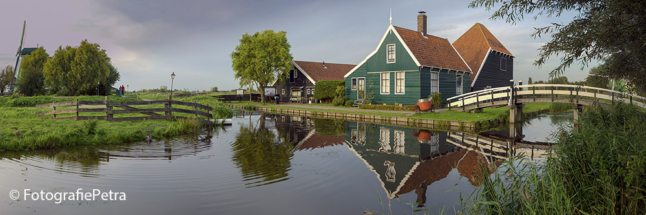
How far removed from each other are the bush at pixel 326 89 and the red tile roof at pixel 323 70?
512 cm

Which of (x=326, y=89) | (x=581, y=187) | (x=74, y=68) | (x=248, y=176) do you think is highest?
(x=74, y=68)

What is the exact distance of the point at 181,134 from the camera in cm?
1309

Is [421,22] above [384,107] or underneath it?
above

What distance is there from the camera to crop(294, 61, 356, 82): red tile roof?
39.7 metres

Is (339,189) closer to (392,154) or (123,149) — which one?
(392,154)

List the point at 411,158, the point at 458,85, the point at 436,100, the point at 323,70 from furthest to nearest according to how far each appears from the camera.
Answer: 1. the point at 323,70
2. the point at 458,85
3. the point at 436,100
4. the point at 411,158

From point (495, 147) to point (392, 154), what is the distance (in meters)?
4.06

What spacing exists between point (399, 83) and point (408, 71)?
1249 millimetres

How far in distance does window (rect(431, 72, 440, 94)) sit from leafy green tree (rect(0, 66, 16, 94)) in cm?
6144

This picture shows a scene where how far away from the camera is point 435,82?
25.5m

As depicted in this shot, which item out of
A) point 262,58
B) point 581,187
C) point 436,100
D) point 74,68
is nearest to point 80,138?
point 581,187

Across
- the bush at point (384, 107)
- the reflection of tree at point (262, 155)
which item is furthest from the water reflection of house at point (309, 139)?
the bush at point (384, 107)

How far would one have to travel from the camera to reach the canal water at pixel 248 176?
17.7 feet

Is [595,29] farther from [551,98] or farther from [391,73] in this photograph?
[391,73]
